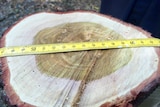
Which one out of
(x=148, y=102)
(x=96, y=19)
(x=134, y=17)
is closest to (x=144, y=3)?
(x=134, y=17)

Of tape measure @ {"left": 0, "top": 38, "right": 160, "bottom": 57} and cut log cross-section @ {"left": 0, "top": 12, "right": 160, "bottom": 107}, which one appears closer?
cut log cross-section @ {"left": 0, "top": 12, "right": 160, "bottom": 107}

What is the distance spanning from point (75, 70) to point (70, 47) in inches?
5.1

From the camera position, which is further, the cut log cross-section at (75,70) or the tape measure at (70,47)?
the tape measure at (70,47)

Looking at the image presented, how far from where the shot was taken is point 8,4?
8.84 ft

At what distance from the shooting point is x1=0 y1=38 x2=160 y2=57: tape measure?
1222 millimetres

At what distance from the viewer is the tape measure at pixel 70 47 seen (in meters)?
1.22

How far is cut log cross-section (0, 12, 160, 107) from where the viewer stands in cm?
108

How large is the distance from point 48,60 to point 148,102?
63 cm

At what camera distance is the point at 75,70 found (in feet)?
3.79

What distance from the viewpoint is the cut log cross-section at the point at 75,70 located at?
1078 millimetres

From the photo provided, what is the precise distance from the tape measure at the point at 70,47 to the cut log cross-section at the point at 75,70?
0.02m

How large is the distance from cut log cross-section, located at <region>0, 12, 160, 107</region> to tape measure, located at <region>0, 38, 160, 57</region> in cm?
2

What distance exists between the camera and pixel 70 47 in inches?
48.9

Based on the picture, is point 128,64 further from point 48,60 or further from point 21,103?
point 21,103
